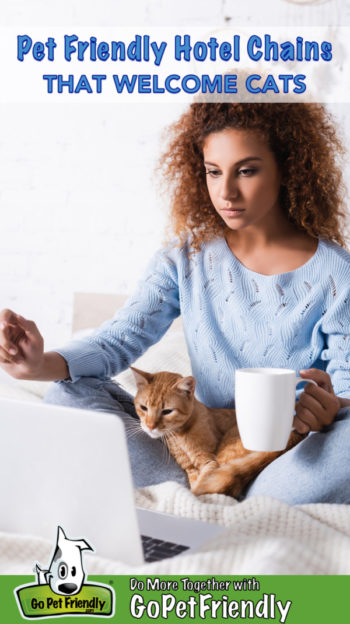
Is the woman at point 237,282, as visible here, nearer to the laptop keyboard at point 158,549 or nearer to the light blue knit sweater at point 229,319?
the light blue knit sweater at point 229,319

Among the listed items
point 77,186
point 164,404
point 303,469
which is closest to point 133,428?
point 164,404

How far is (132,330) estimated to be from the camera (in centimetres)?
139

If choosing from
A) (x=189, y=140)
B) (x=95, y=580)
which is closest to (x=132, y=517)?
(x=95, y=580)

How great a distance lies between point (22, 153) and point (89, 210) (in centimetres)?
32

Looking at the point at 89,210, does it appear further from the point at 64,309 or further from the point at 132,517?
the point at 132,517

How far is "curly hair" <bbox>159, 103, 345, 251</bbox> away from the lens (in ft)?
4.37

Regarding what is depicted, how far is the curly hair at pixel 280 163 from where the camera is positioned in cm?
133

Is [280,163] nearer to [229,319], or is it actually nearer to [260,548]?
[229,319]

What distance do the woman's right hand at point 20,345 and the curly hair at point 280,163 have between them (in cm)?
43

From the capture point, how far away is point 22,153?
249 centimetres

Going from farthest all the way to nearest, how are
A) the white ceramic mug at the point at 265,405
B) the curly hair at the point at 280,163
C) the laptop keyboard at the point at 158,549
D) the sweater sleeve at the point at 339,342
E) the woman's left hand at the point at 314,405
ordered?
the curly hair at the point at 280,163 < the sweater sleeve at the point at 339,342 < the woman's left hand at the point at 314,405 < the white ceramic mug at the point at 265,405 < the laptop keyboard at the point at 158,549

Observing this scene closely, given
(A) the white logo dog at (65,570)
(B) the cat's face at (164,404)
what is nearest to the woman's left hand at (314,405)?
(B) the cat's face at (164,404)

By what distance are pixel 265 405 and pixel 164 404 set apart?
1.18 feet

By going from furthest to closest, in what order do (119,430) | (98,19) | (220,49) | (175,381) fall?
(98,19), (220,49), (175,381), (119,430)
